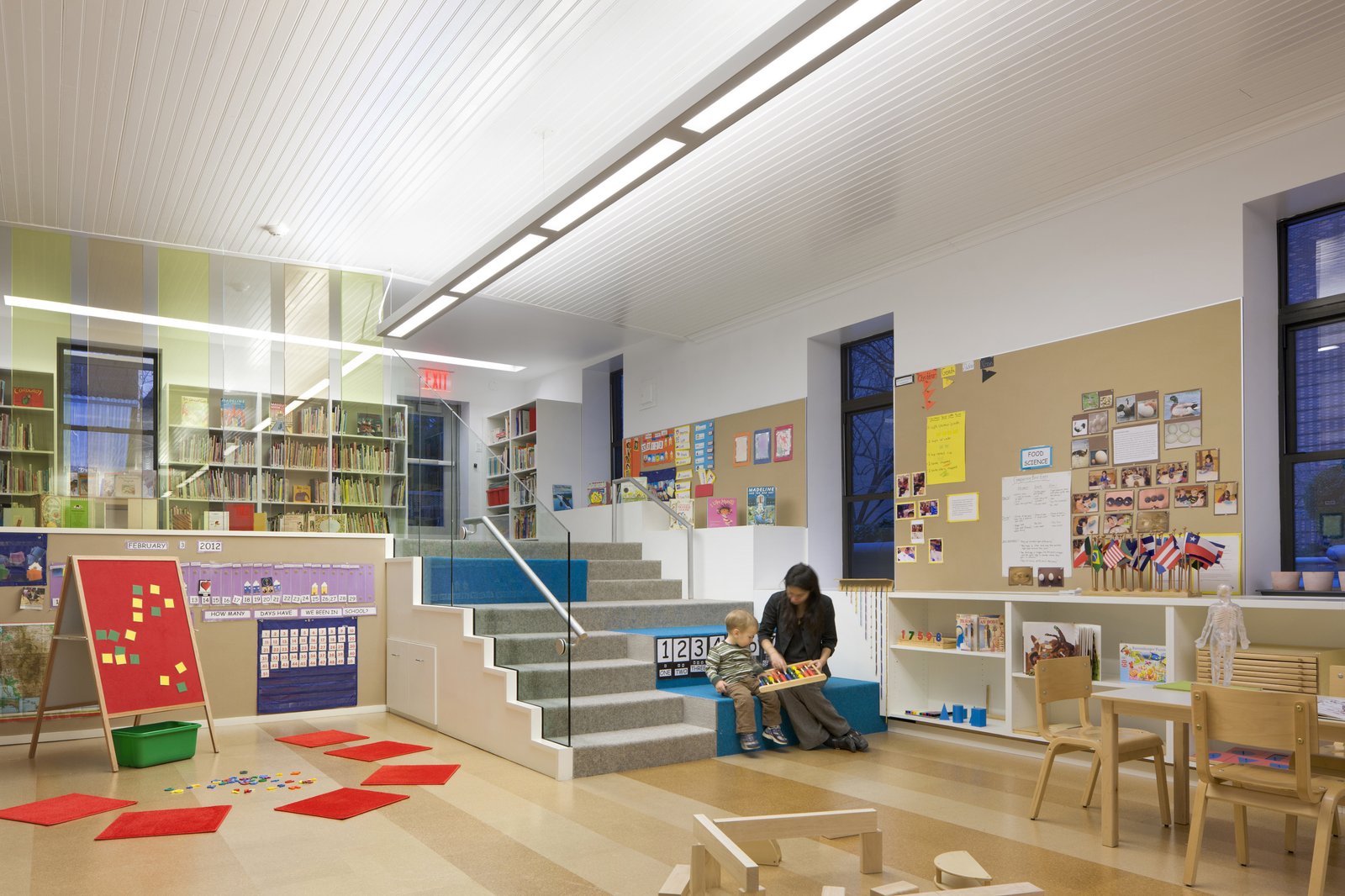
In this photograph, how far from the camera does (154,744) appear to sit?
5.29m

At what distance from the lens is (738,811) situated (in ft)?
13.9

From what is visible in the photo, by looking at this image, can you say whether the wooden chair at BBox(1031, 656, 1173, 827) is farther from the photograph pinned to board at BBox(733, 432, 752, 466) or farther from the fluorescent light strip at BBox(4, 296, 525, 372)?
the fluorescent light strip at BBox(4, 296, 525, 372)

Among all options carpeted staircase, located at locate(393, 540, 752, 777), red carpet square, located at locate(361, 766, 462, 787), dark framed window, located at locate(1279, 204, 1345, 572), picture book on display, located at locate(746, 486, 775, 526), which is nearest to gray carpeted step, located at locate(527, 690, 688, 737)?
carpeted staircase, located at locate(393, 540, 752, 777)

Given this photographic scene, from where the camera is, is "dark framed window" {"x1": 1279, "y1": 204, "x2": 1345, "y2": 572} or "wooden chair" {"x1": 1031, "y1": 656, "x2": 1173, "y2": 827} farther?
"dark framed window" {"x1": 1279, "y1": 204, "x2": 1345, "y2": 572}

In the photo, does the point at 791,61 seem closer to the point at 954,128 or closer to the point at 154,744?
the point at 954,128

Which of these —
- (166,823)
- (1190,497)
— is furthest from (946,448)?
(166,823)

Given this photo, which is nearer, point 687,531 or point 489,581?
point 489,581

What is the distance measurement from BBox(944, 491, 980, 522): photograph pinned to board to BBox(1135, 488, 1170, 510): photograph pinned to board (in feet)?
3.79

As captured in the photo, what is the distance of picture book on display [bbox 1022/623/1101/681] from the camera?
5.50m

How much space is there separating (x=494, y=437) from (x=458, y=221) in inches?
244

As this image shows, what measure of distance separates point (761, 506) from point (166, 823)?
5485mm

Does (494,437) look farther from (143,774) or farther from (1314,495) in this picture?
(1314,495)

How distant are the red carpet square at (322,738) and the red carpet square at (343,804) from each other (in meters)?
1.43

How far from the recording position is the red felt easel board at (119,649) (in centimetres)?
538
